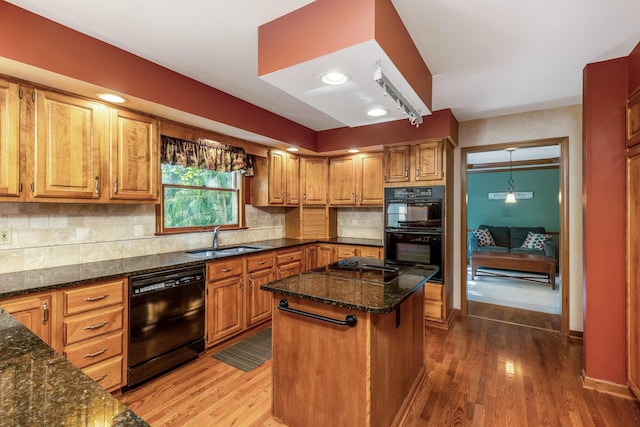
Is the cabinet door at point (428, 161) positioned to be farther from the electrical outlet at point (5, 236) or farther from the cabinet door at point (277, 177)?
the electrical outlet at point (5, 236)

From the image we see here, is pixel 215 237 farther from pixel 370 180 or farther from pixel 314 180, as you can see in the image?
pixel 370 180

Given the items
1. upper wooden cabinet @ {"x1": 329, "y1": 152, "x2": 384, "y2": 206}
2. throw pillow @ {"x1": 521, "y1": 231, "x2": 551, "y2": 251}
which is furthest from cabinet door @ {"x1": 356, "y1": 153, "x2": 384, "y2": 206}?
throw pillow @ {"x1": 521, "y1": 231, "x2": 551, "y2": 251}

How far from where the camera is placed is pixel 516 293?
507 centimetres

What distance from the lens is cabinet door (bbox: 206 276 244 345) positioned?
2.88 meters

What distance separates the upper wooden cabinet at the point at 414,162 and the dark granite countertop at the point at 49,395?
351 cm

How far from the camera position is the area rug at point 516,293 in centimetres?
445

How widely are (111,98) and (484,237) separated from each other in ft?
25.0

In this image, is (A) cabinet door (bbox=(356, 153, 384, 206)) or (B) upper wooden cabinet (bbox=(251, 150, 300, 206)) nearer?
(B) upper wooden cabinet (bbox=(251, 150, 300, 206))

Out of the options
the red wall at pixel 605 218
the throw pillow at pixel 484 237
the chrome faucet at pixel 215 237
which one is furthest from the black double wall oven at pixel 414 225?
the throw pillow at pixel 484 237

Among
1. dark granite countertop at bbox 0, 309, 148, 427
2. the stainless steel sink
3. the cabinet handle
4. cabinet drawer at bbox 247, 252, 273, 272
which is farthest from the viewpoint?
cabinet drawer at bbox 247, 252, 273, 272

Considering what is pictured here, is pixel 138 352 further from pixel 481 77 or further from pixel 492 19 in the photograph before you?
pixel 481 77

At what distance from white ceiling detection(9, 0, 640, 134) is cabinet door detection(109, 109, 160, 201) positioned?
54 centimetres

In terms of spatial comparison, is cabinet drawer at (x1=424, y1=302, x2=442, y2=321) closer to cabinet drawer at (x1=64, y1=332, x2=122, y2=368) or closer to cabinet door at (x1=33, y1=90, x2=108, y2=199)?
cabinet drawer at (x1=64, y1=332, x2=122, y2=368)

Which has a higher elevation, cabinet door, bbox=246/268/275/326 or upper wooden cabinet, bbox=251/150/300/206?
upper wooden cabinet, bbox=251/150/300/206
